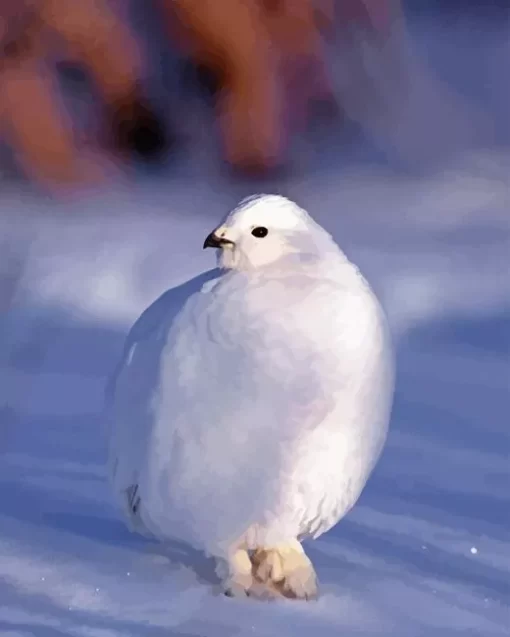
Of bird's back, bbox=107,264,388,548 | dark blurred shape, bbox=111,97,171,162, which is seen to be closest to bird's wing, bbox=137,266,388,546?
bird's back, bbox=107,264,388,548

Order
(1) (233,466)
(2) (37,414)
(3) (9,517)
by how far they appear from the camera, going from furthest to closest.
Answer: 1. (2) (37,414)
2. (3) (9,517)
3. (1) (233,466)

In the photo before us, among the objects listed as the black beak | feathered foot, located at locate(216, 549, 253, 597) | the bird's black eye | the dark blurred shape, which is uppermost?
the dark blurred shape

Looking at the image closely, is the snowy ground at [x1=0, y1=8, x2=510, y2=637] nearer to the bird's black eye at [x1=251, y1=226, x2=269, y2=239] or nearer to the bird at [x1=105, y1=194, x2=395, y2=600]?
the bird at [x1=105, y1=194, x2=395, y2=600]

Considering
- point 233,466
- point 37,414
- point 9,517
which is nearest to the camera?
point 233,466

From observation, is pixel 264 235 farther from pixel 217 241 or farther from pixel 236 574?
pixel 236 574

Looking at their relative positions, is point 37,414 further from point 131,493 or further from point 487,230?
point 487,230

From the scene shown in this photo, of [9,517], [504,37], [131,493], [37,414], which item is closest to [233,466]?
[131,493]

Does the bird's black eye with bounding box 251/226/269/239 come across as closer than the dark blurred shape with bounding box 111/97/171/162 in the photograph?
Yes

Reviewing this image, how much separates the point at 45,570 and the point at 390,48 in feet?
2.07

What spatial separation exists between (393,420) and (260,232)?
0.95 ft

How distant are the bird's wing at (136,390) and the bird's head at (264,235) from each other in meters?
0.03

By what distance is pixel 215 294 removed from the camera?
Result: 2.13 ft

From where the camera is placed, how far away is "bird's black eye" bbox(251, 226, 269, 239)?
66cm

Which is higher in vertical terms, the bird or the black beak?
the black beak
